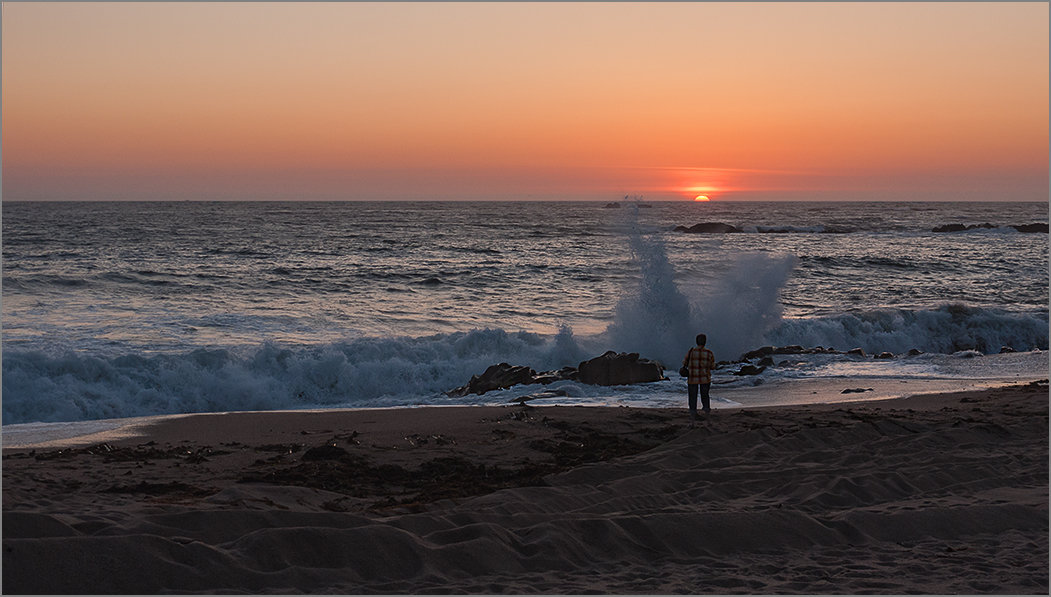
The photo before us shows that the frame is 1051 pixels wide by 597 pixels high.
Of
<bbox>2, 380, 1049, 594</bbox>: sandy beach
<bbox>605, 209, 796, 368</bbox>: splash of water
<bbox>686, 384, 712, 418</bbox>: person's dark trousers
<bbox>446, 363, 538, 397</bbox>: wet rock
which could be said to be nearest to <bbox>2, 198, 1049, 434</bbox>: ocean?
<bbox>605, 209, 796, 368</bbox>: splash of water

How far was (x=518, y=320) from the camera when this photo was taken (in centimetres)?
2105

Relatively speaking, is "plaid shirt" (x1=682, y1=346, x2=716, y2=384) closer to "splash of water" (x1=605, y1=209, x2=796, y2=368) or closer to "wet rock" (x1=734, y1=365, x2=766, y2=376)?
"wet rock" (x1=734, y1=365, x2=766, y2=376)

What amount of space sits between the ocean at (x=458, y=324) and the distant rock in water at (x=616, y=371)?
1.07 ft

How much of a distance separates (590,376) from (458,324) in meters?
7.30

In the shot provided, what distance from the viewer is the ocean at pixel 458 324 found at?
1313 cm

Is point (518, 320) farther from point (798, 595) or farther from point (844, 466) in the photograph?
point (798, 595)

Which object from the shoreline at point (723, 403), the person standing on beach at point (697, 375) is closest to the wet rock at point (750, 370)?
the shoreline at point (723, 403)

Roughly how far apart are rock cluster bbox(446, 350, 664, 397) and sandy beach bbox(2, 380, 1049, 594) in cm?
343

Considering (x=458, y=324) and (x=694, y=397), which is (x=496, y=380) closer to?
(x=694, y=397)

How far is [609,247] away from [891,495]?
123 ft

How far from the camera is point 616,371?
529 inches

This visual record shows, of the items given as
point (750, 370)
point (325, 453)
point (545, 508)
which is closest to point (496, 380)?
point (750, 370)

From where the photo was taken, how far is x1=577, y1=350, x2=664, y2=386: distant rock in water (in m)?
13.4

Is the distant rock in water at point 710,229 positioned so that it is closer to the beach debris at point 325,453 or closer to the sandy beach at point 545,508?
the sandy beach at point 545,508
